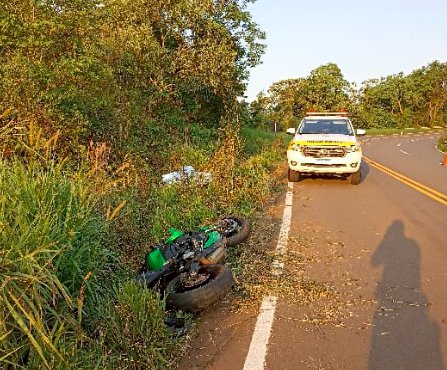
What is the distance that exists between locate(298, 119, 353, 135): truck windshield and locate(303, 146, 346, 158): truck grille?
3.98 feet

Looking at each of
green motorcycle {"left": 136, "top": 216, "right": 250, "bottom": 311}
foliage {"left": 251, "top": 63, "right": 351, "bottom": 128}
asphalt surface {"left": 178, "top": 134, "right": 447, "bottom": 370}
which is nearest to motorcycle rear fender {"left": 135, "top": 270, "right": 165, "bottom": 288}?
green motorcycle {"left": 136, "top": 216, "right": 250, "bottom": 311}

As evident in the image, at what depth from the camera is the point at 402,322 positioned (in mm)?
4285

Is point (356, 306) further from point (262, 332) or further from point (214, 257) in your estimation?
point (214, 257)

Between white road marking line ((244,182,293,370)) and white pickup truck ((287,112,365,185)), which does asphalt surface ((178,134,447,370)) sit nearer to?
white road marking line ((244,182,293,370))

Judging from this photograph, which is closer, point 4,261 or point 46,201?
point 4,261

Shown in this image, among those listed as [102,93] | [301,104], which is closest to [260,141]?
[102,93]

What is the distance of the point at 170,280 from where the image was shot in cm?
482

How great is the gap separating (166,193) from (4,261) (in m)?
5.84

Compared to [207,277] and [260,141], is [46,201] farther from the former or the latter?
[260,141]

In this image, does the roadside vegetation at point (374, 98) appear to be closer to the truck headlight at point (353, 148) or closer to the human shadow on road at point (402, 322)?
the truck headlight at point (353, 148)

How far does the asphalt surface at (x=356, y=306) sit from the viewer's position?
3.74 metres

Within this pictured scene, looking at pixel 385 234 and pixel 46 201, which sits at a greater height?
pixel 46 201

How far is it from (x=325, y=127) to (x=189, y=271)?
9871 millimetres

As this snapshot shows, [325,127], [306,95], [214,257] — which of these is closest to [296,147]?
[325,127]
